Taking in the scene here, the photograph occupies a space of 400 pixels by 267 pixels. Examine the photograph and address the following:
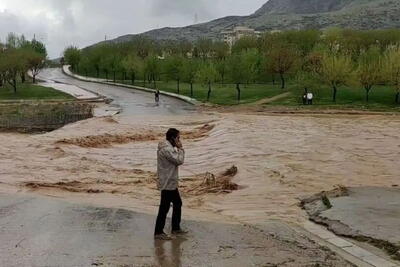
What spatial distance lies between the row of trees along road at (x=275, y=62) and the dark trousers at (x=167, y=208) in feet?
178

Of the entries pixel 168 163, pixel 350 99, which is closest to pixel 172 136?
pixel 168 163

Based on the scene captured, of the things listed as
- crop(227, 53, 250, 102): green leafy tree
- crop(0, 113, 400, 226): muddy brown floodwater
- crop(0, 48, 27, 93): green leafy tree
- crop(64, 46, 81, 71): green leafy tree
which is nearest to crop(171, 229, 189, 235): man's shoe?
crop(0, 113, 400, 226): muddy brown floodwater

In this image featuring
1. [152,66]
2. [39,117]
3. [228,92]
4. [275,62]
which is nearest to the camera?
[39,117]

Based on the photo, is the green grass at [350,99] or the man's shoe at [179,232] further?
the green grass at [350,99]

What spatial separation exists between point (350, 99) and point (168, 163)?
190 ft

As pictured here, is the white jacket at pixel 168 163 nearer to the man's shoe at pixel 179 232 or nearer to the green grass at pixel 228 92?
the man's shoe at pixel 179 232

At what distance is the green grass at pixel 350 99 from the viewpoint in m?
58.3

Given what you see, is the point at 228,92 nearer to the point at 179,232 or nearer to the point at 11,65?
the point at 11,65

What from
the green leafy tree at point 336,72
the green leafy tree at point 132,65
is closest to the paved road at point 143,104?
the green leafy tree at point 132,65

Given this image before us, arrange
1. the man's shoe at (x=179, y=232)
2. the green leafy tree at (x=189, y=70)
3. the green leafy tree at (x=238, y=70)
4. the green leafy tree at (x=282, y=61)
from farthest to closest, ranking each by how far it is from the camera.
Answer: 1. the green leafy tree at (x=189, y=70)
2. the green leafy tree at (x=282, y=61)
3. the green leafy tree at (x=238, y=70)
4. the man's shoe at (x=179, y=232)

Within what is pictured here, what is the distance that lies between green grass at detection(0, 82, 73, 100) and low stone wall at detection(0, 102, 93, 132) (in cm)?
1494

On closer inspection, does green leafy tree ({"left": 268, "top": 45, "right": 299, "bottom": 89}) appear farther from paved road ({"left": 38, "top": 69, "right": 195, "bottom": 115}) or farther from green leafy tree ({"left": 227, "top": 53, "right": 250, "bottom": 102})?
paved road ({"left": 38, "top": 69, "right": 195, "bottom": 115})

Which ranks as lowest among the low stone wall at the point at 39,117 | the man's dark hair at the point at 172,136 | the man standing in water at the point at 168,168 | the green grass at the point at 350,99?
the low stone wall at the point at 39,117

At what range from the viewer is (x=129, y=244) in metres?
9.55
